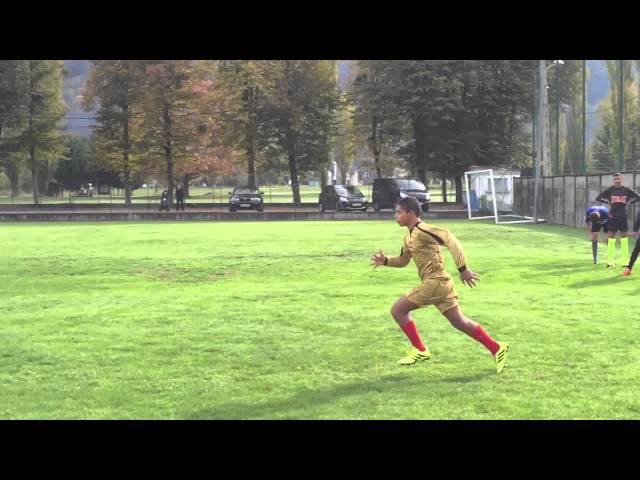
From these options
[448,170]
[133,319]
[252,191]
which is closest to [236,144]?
[252,191]

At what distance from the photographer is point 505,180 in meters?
38.8

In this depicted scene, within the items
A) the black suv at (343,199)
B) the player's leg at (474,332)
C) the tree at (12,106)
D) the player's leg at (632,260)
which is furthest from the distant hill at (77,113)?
the black suv at (343,199)

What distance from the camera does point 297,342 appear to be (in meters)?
8.48

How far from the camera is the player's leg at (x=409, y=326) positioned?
7.09 metres

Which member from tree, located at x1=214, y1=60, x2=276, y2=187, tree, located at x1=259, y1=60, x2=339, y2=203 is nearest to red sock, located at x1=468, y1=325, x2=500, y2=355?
tree, located at x1=214, y1=60, x2=276, y2=187

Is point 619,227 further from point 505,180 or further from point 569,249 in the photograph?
point 505,180

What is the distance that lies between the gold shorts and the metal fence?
67.0 ft

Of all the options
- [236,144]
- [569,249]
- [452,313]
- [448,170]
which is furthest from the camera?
[236,144]

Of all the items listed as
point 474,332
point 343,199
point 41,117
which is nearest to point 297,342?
point 474,332

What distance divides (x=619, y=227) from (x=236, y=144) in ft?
131

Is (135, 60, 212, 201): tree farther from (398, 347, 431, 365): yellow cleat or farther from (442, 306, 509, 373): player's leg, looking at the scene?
(442, 306, 509, 373): player's leg

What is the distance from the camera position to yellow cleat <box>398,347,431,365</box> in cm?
732

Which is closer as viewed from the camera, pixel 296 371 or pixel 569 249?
pixel 296 371
